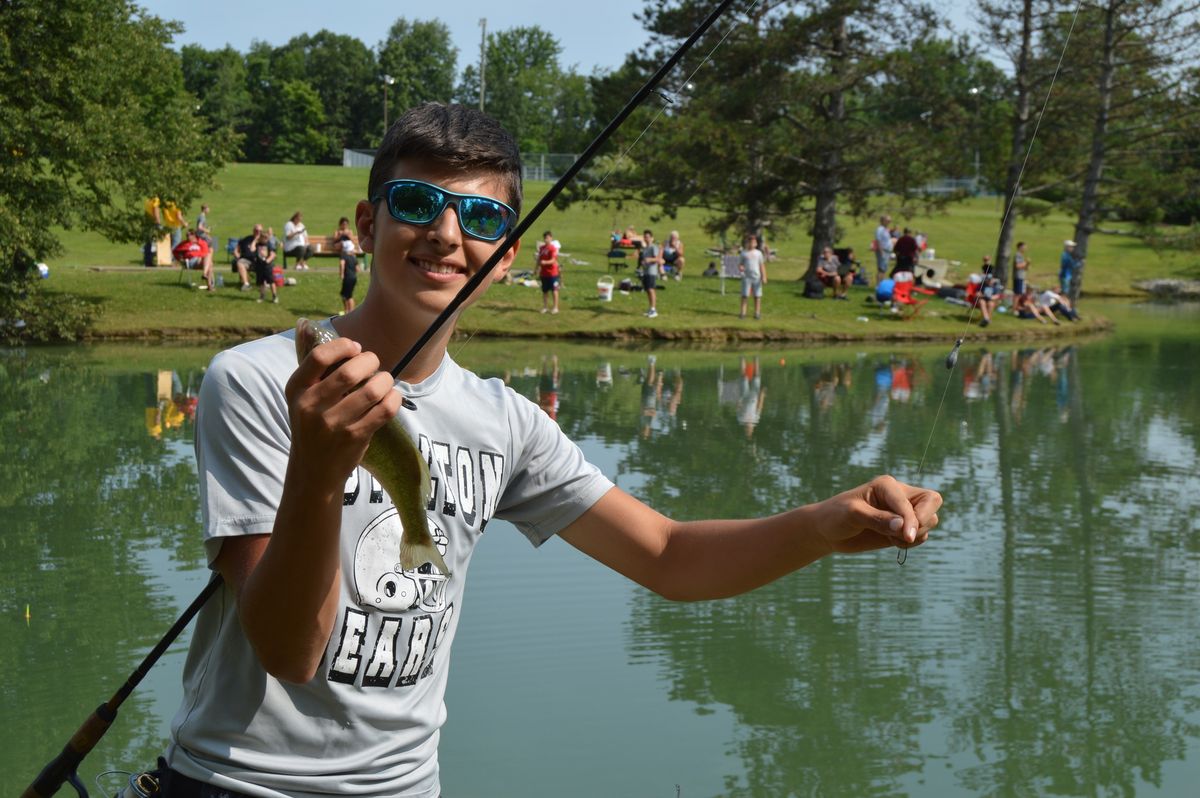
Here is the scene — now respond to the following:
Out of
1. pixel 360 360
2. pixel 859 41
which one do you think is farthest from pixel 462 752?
pixel 859 41

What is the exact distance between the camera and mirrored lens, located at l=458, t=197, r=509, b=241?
227 cm

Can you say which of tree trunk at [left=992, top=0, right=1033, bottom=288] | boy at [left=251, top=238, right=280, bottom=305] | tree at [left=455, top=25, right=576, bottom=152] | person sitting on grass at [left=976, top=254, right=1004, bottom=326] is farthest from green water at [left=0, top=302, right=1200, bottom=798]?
tree at [left=455, top=25, right=576, bottom=152]

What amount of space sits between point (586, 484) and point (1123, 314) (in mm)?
35732

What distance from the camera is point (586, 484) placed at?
2600 mm

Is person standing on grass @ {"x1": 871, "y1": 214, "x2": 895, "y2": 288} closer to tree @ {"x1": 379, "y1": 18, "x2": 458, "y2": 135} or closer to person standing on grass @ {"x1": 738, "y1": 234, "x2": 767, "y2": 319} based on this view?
person standing on grass @ {"x1": 738, "y1": 234, "x2": 767, "y2": 319}

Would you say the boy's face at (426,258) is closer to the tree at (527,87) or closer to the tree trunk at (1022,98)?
the tree trunk at (1022,98)

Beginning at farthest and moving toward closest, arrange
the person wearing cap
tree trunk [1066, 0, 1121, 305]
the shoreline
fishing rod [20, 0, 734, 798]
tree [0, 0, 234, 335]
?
the person wearing cap → tree trunk [1066, 0, 1121, 305] → the shoreline → tree [0, 0, 234, 335] → fishing rod [20, 0, 734, 798]

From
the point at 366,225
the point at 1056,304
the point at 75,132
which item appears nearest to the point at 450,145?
the point at 366,225

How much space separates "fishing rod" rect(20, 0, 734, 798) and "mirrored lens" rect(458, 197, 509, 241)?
0.12 ft

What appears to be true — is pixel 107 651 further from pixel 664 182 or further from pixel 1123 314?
pixel 1123 314

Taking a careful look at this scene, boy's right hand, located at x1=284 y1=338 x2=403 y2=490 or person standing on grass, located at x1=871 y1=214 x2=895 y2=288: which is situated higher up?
boy's right hand, located at x1=284 y1=338 x2=403 y2=490

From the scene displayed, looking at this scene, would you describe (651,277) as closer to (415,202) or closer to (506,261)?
(506,261)

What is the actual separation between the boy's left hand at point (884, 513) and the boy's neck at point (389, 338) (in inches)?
26.7

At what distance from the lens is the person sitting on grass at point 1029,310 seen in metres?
29.8
